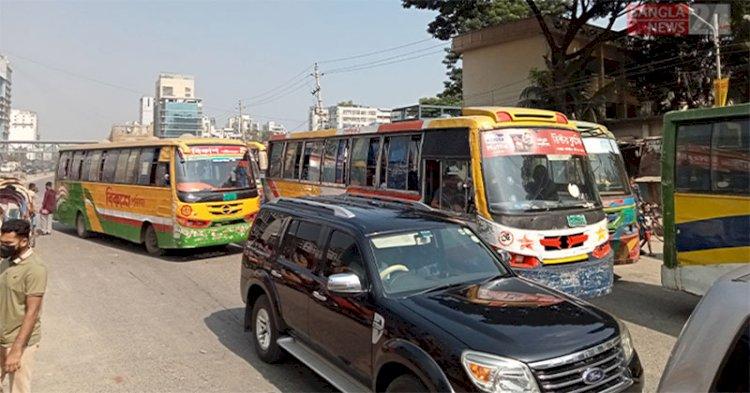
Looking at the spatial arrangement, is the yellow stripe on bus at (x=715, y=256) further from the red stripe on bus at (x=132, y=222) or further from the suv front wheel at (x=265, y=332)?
the red stripe on bus at (x=132, y=222)

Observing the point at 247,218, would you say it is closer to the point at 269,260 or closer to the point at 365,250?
the point at 269,260

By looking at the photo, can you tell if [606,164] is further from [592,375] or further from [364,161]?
[592,375]

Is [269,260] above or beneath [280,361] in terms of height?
above

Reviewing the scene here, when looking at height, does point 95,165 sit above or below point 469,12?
below

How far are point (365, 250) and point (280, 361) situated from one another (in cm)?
194

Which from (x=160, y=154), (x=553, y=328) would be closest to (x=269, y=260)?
(x=553, y=328)

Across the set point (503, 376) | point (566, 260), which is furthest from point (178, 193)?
point (503, 376)

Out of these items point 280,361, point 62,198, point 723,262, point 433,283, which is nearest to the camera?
point 433,283

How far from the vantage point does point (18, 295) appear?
4.17 m

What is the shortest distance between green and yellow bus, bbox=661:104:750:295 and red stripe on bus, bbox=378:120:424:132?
3.67 meters

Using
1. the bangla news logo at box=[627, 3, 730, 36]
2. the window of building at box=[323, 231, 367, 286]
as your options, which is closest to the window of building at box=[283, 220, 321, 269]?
the window of building at box=[323, 231, 367, 286]

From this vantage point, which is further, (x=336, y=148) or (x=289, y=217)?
(x=336, y=148)

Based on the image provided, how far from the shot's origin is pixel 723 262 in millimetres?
6395

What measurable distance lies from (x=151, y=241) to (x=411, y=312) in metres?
10.6
